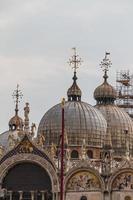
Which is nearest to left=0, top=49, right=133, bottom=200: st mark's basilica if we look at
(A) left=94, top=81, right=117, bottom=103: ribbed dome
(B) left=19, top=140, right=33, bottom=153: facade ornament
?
(B) left=19, top=140, right=33, bottom=153: facade ornament

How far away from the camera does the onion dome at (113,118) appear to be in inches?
2731

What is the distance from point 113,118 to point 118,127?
1.27 metres

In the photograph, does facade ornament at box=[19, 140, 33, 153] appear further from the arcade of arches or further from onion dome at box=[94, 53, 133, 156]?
onion dome at box=[94, 53, 133, 156]

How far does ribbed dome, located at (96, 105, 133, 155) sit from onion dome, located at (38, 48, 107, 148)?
249 cm

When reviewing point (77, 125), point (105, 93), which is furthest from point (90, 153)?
point (105, 93)

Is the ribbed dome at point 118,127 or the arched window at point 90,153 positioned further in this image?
the ribbed dome at point 118,127

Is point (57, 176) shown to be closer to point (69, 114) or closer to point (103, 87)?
point (69, 114)

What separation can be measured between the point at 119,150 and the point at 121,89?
664 inches

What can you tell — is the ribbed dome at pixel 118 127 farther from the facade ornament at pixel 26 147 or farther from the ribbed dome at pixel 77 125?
the facade ornament at pixel 26 147

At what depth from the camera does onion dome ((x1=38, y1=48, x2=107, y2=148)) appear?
215 ft

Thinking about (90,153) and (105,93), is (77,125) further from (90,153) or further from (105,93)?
(105,93)

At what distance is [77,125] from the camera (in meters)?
66.0

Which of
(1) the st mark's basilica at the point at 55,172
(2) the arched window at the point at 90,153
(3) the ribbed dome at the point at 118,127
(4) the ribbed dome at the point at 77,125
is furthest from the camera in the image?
(3) the ribbed dome at the point at 118,127

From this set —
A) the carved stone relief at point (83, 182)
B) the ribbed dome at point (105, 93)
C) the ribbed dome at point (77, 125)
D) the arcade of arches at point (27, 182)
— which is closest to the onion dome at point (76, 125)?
the ribbed dome at point (77, 125)
